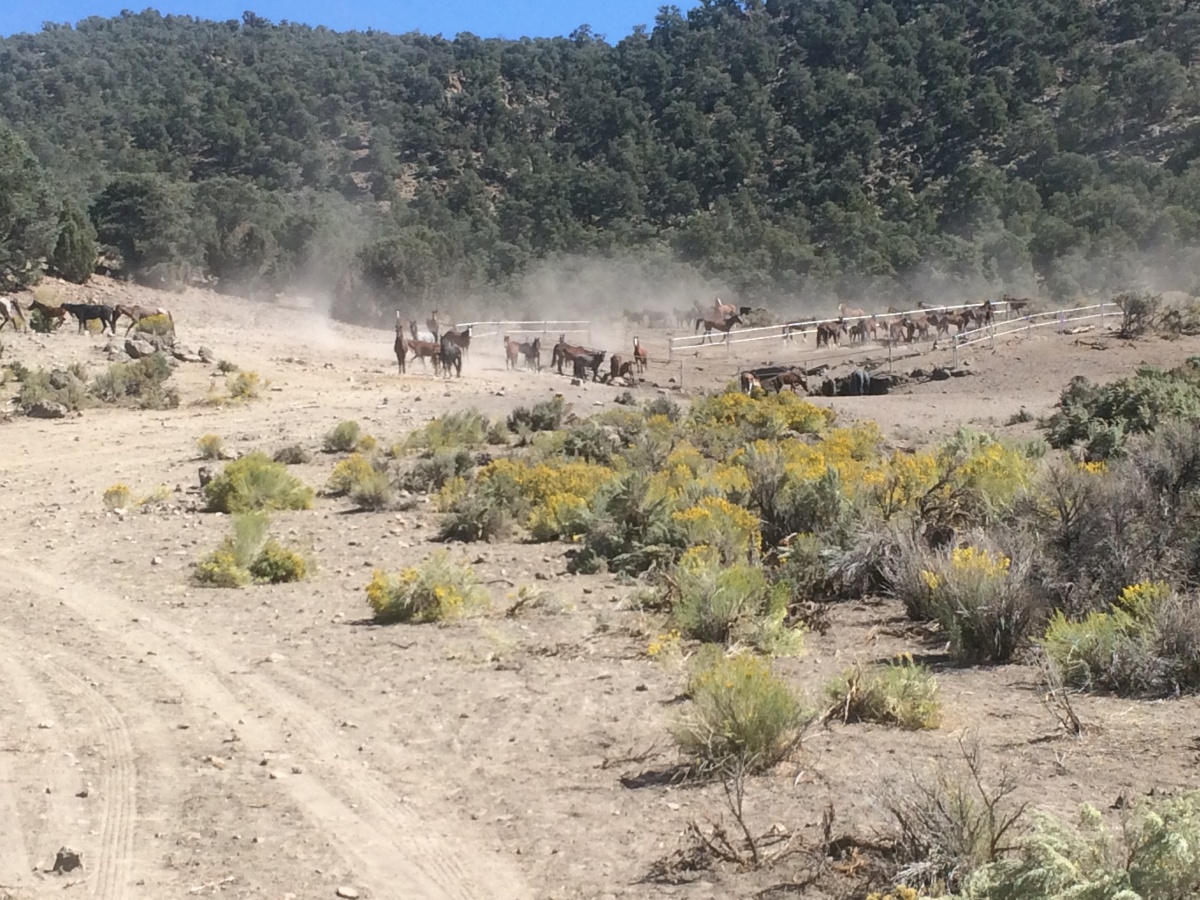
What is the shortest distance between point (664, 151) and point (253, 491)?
83641 mm

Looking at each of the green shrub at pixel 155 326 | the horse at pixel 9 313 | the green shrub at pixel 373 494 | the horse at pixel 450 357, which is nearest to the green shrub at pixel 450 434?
the green shrub at pixel 373 494

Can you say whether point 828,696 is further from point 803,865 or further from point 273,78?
point 273,78

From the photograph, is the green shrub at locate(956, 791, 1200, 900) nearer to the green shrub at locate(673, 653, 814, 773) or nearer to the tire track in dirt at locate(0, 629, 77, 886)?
the green shrub at locate(673, 653, 814, 773)

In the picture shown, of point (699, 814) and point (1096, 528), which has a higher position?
point (1096, 528)

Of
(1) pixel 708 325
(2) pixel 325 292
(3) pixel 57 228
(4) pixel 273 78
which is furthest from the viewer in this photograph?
(4) pixel 273 78

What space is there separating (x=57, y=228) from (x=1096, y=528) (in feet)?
120

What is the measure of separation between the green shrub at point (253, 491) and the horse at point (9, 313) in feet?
54.6

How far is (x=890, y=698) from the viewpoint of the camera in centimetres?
711

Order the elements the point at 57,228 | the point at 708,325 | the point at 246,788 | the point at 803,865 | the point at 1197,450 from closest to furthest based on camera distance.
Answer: the point at 803,865
the point at 246,788
the point at 1197,450
the point at 57,228
the point at 708,325

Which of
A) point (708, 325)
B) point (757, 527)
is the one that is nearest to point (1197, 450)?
point (757, 527)

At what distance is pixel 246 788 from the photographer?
6582 millimetres

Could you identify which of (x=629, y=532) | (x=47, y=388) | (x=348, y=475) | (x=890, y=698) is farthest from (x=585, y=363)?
(x=890, y=698)

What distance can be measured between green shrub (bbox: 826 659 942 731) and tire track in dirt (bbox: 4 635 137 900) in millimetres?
3772

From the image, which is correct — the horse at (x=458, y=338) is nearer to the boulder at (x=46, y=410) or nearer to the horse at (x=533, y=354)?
the horse at (x=533, y=354)
